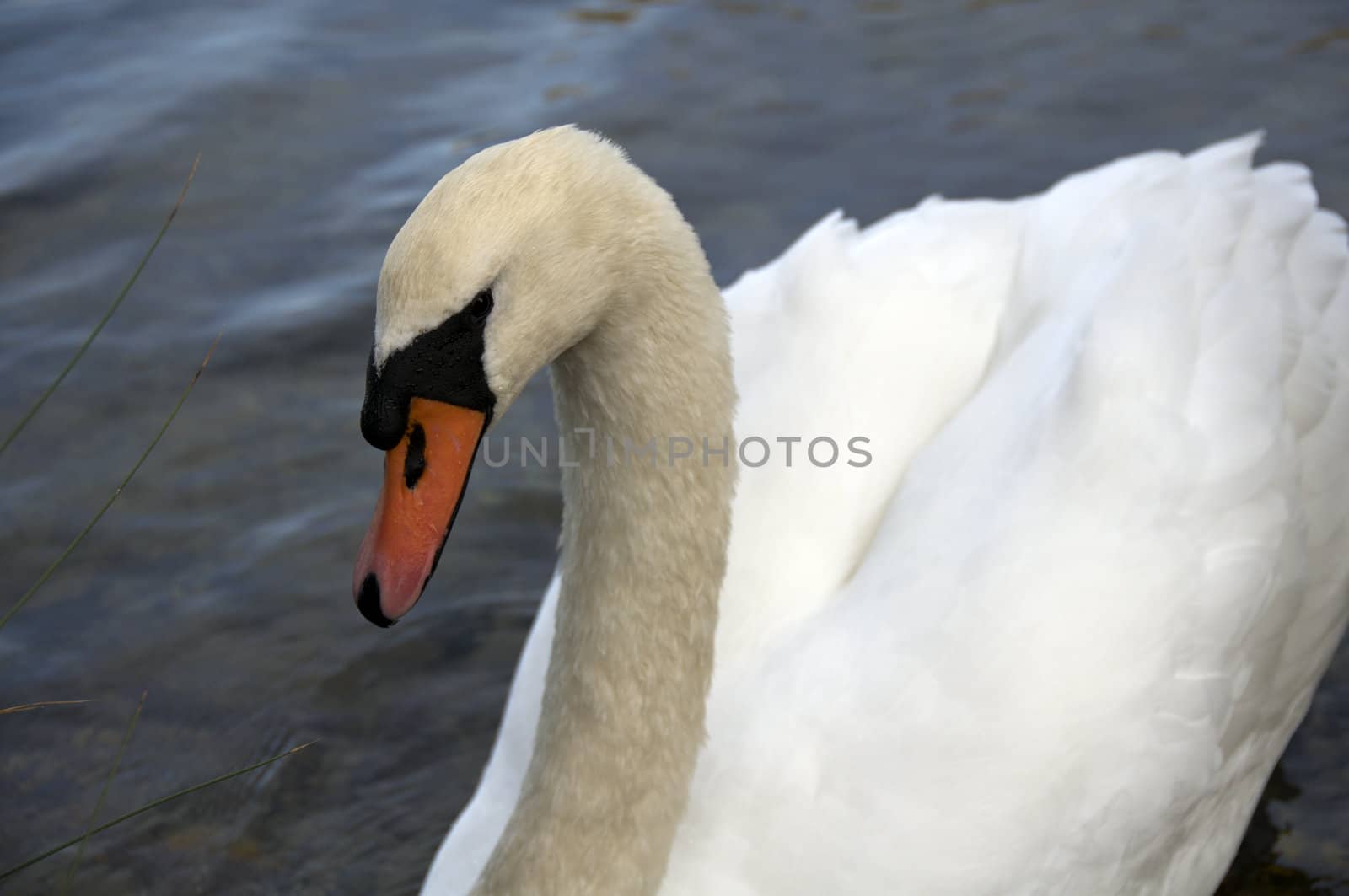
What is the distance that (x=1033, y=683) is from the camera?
3.15 m

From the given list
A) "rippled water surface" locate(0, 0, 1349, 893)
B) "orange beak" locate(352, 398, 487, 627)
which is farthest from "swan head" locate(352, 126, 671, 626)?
"rippled water surface" locate(0, 0, 1349, 893)

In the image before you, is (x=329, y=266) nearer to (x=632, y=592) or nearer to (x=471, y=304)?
(x=632, y=592)

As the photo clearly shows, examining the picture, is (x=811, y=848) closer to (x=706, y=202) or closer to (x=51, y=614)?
(x=51, y=614)

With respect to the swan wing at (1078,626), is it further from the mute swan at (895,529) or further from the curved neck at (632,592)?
the curved neck at (632,592)

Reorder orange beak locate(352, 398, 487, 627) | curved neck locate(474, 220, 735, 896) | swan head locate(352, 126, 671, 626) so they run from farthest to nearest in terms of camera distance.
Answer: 1. curved neck locate(474, 220, 735, 896)
2. orange beak locate(352, 398, 487, 627)
3. swan head locate(352, 126, 671, 626)

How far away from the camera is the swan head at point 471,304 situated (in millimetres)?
2297

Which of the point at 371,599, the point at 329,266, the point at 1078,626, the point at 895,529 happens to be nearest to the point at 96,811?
the point at 371,599

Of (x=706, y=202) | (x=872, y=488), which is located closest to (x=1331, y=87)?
(x=706, y=202)

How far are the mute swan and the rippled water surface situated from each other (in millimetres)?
957

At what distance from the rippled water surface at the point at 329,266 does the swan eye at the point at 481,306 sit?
7.24ft

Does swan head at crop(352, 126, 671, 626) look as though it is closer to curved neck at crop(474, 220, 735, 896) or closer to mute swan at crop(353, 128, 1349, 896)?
mute swan at crop(353, 128, 1349, 896)

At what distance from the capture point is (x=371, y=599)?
8.03 feet

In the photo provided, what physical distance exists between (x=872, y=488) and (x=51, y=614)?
9.34ft

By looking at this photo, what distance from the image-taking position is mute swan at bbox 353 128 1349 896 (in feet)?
8.09
